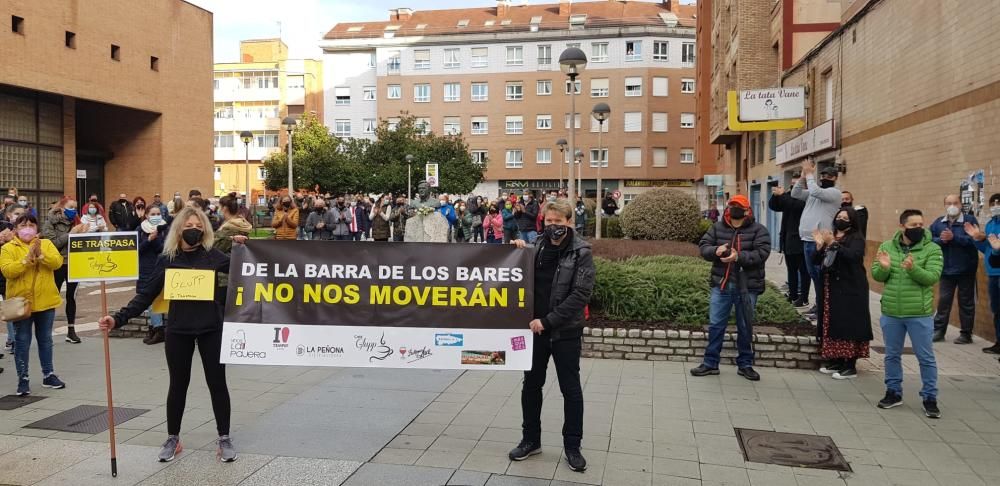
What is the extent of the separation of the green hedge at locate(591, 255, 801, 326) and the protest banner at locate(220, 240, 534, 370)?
3.96 metres

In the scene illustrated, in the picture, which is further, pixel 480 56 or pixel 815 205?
pixel 480 56

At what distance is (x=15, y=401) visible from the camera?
6.83 metres

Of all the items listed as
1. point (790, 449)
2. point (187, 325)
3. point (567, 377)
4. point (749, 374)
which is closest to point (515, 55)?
point (749, 374)

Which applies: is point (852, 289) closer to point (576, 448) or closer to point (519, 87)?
point (576, 448)

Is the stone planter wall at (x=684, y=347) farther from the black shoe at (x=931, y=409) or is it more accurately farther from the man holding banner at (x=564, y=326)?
the man holding banner at (x=564, y=326)

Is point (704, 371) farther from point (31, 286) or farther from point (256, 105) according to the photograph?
point (256, 105)

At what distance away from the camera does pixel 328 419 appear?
6250 mm

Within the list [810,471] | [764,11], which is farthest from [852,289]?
[764,11]

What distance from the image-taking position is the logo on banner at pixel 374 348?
581 centimetres

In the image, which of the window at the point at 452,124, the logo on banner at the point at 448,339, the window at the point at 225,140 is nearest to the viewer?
the logo on banner at the point at 448,339

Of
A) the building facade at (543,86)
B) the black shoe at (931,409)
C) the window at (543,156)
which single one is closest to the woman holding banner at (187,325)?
the black shoe at (931,409)

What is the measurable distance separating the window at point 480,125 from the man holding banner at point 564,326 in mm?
59856

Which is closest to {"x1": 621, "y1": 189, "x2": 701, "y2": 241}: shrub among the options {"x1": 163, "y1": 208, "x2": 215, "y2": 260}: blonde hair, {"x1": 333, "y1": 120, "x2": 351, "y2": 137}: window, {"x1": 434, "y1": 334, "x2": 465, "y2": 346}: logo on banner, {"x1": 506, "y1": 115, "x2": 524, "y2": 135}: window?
{"x1": 434, "y1": 334, "x2": 465, "y2": 346}: logo on banner

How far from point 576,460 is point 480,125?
6062cm
